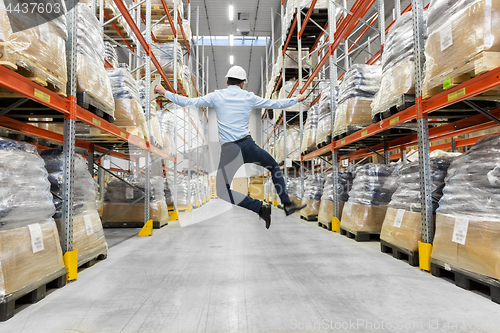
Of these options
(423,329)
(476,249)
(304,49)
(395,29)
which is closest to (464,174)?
(476,249)

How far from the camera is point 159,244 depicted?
4.56 m

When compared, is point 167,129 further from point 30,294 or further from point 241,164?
point 30,294

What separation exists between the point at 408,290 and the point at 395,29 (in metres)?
3.05

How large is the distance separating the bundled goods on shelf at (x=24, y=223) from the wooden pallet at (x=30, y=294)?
25mm

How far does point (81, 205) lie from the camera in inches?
133

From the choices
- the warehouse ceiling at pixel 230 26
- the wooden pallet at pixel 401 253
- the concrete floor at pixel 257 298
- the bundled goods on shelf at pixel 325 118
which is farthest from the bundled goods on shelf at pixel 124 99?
the warehouse ceiling at pixel 230 26

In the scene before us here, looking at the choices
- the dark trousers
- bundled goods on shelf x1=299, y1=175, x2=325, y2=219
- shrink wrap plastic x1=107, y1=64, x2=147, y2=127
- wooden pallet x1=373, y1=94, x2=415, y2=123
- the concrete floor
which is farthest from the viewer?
bundled goods on shelf x1=299, y1=175, x2=325, y2=219

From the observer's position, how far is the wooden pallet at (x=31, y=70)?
2.07 metres

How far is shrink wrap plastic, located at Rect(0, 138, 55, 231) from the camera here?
7.12 ft

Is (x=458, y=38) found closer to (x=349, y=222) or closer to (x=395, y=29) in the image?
(x=395, y=29)

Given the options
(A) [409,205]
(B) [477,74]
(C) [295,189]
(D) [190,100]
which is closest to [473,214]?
(A) [409,205]

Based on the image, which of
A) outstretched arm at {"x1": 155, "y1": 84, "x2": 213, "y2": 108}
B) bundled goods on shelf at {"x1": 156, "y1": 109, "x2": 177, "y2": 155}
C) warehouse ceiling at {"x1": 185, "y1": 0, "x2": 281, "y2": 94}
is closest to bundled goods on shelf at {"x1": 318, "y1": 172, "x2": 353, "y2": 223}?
outstretched arm at {"x1": 155, "y1": 84, "x2": 213, "y2": 108}

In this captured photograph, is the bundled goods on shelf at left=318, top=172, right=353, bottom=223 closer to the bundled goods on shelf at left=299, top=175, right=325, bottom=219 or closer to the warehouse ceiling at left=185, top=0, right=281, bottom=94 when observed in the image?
the bundled goods on shelf at left=299, top=175, right=325, bottom=219

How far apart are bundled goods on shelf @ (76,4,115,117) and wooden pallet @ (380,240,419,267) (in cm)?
375
